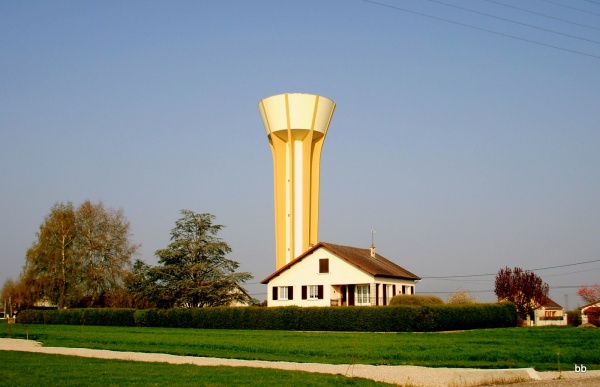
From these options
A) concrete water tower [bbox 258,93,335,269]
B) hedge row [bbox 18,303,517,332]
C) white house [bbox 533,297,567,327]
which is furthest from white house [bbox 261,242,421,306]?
white house [bbox 533,297,567,327]

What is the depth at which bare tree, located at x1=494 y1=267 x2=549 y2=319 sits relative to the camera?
62281mm

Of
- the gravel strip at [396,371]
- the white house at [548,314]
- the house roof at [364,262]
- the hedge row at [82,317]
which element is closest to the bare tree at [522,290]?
the white house at [548,314]

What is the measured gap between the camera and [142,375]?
1633cm

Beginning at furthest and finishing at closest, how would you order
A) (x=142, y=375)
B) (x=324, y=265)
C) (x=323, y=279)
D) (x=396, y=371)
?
(x=324, y=265) < (x=323, y=279) < (x=396, y=371) < (x=142, y=375)

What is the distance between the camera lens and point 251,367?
18766 mm

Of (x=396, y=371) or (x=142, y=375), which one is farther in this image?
(x=396, y=371)

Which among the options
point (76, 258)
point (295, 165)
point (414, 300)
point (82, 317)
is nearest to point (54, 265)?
point (76, 258)

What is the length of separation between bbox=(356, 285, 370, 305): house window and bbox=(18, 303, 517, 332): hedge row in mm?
6659

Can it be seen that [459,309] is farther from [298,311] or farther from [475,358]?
[475,358]

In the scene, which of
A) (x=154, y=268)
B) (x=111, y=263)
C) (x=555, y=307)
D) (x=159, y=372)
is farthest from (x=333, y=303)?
(x=555, y=307)

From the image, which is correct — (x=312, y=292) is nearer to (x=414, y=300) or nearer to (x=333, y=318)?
(x=333, y=318)

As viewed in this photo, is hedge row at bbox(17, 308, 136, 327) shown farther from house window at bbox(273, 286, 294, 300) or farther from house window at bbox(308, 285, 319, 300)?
house window at bbox(308, 285, 319, 300)

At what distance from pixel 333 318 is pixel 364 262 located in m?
8.99

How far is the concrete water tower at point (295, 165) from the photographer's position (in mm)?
62594
